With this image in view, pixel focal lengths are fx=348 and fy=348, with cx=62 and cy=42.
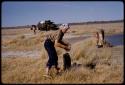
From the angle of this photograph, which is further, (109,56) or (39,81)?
→ (109,56)

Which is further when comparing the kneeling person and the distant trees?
the distant trees

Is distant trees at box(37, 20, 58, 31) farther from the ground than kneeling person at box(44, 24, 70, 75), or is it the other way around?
kneeling person at box(44, 24, 70, 75)

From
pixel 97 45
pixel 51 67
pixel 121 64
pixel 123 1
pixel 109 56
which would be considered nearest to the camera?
pixel 123 1

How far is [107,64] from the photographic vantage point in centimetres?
1011

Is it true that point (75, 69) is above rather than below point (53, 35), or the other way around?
below

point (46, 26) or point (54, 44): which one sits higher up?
point (54, 44)

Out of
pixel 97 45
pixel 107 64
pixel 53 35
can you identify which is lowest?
pixel 97 45

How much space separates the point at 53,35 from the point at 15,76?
1.49m

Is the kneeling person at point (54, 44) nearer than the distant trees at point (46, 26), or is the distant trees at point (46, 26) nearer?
the kneeling person at point (54, 44)

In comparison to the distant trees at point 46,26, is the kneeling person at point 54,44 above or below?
above

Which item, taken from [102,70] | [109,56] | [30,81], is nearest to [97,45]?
[109,56]

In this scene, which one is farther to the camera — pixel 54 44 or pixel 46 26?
pixel 46 26

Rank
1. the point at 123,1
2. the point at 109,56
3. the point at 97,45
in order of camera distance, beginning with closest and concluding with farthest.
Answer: the point at 123,1, the point at 109,56, the point at 97,45

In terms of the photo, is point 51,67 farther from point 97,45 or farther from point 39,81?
point 97,45
